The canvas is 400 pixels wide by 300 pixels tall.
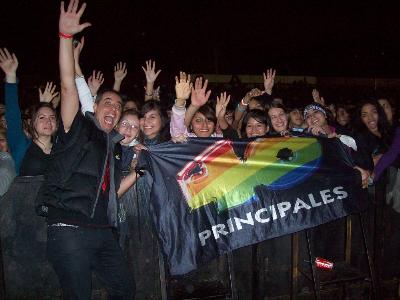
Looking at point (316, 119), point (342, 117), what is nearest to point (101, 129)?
point (316, 119)

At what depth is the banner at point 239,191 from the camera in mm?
3617

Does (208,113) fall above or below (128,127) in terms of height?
above

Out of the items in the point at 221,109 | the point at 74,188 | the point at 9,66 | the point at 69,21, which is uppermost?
the point at 9,66

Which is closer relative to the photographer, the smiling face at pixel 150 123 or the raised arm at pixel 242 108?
the smiling face at pixel 150 123

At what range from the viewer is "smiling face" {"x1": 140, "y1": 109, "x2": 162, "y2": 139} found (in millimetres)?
4461

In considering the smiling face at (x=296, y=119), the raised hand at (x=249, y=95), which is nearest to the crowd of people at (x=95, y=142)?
the raised hand at (x=249, y=95)

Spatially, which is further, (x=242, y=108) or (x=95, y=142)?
(x=242, y=108)

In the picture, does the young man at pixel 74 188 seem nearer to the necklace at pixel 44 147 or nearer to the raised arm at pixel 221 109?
the necklace at pixel 44 147

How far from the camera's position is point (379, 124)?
5.06 metres

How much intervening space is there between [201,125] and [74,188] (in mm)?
2197

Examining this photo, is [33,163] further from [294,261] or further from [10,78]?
[294,261]

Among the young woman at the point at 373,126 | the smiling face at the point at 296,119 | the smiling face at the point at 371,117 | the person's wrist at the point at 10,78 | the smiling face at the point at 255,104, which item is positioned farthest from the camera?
the smiling face at the point at 296,119

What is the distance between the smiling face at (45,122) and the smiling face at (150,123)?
982mm

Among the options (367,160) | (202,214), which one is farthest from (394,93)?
(202,214)
